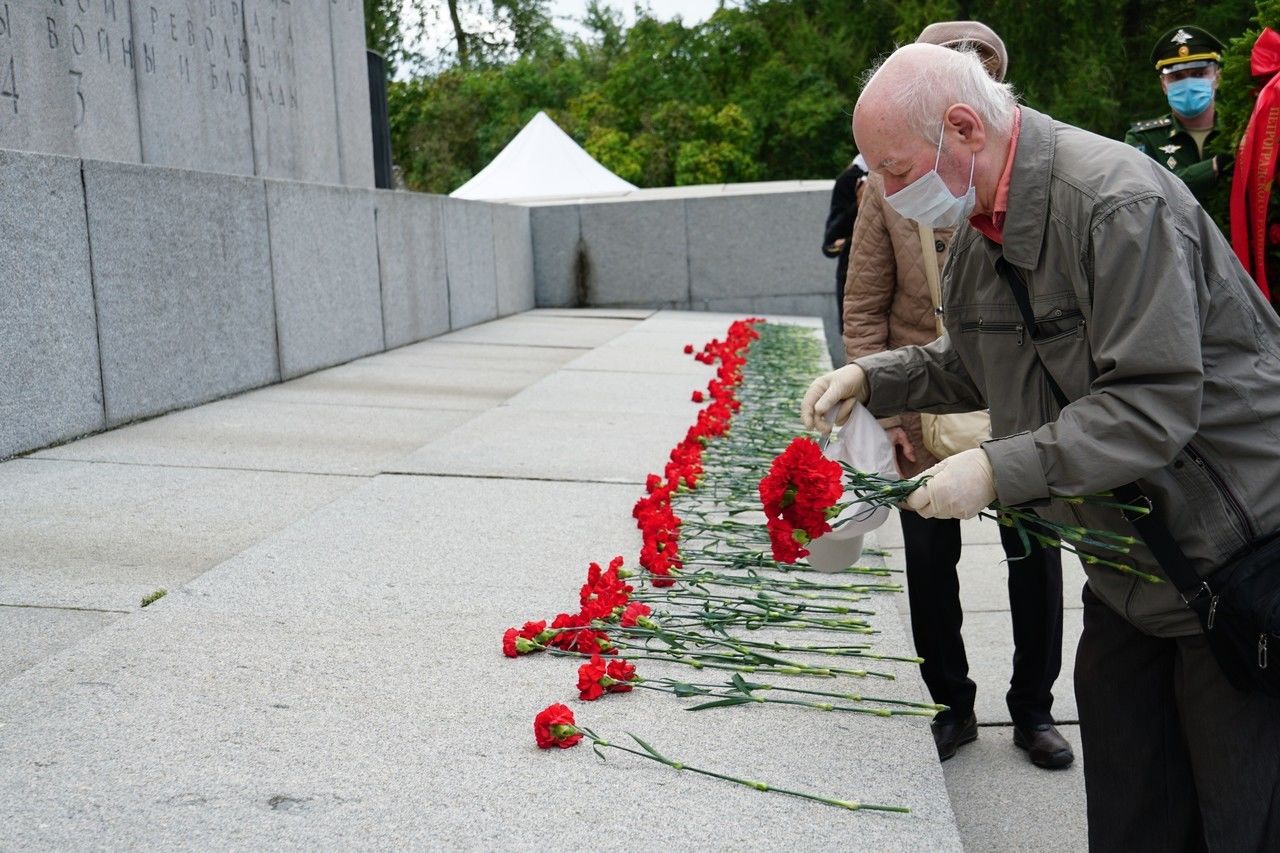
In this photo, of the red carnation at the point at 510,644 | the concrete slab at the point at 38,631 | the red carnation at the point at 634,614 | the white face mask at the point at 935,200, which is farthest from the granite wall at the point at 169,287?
the white face mask at the point at 935,200

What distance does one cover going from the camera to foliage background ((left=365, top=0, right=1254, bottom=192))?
2458cm

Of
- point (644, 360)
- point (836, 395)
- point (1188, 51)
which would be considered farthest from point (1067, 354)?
point (644, 360)

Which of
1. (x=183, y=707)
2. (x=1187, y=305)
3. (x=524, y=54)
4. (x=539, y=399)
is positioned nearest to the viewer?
(x=1187, y=305)

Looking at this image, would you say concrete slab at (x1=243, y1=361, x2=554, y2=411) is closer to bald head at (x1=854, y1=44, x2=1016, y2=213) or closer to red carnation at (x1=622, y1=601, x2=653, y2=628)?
red carnation at (x1=622, y1=601, x2=653, y2=628)

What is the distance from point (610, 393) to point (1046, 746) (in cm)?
428

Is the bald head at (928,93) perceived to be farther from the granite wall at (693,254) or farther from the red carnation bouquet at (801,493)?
the granite wall at (693,254)

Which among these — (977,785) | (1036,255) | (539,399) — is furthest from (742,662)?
(539,399)

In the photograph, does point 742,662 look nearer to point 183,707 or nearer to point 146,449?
point 183,707

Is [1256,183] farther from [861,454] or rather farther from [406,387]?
[406,387]

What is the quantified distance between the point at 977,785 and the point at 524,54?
3923 cm

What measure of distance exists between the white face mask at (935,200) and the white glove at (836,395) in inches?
17.9

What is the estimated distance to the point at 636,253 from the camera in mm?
14859

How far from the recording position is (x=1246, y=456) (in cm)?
202

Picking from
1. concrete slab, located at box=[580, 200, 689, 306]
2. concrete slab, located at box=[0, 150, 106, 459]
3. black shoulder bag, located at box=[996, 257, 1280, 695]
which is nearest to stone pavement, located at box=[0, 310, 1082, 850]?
concrete slab, located at box=[0, 150, 106, 459]
